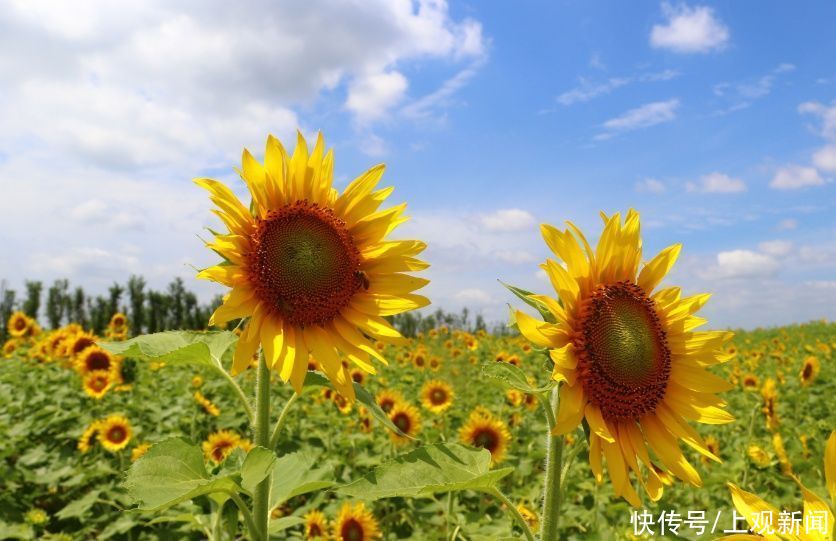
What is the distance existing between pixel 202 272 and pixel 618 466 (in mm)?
1453

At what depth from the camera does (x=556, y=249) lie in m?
2.00

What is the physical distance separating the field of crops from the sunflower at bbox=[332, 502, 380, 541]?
0.01 m

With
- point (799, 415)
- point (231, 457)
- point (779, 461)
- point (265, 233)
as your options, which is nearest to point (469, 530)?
point (231, 457)

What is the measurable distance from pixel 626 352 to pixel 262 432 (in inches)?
49.0

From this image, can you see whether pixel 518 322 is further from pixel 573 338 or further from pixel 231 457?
pixel 231 457

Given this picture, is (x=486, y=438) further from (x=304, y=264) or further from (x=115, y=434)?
(x=304, y=264)

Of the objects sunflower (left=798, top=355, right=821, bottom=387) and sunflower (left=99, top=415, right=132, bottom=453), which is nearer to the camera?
sunflower (left=99, top=415, right=132, bottom=453)

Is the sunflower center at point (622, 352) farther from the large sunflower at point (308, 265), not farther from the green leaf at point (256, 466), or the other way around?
the green leaf at point (256, 466)

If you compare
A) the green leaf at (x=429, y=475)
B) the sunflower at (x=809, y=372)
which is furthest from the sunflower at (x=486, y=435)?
the sunflower at (x=809, y=372)

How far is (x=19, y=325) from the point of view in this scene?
10.3m

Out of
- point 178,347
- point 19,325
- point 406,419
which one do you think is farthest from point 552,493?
point 19,325

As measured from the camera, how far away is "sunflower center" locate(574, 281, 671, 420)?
77.9 inches

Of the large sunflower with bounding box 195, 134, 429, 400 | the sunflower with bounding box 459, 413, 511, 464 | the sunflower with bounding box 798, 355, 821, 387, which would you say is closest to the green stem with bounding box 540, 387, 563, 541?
the large sunflower with bounding box 195, 134, 429, 400

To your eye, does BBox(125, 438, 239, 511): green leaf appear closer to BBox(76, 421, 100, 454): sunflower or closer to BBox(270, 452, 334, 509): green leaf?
BBox(270, 452, 334, 509): green leaf
